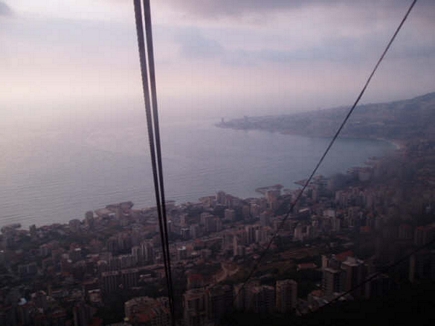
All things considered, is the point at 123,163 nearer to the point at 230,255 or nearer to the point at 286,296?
the point at 230,255

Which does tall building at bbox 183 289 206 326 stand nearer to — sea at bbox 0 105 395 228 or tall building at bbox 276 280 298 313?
tall building at bbox 276 280 298 313

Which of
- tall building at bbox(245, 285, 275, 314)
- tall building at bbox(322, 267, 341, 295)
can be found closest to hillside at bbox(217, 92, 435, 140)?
tall building at bbox(322, 267, 341, 295)

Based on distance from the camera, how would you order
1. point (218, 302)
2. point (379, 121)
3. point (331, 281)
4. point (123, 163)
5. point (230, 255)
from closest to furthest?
point (331, 281) → point (218, 302) → point (230, 255) → point (379, 121) → point (123, 163)

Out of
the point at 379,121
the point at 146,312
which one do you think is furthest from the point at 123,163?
the point at 379,121

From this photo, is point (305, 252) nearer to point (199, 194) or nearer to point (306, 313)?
point (306, 313)

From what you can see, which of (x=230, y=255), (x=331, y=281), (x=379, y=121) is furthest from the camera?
(x=379, y=121)

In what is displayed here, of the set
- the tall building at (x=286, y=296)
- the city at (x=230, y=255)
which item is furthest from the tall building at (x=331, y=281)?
the tall building at (x=286, y=296)
